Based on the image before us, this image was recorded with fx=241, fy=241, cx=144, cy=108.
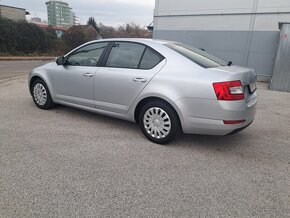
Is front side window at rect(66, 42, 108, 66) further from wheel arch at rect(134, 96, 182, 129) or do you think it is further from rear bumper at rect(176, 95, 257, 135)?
rear bumper at rect(176, 95, 257, 135)

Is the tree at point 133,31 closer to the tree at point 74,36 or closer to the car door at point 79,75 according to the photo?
the tree at point 74,36

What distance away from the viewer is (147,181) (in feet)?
8.75

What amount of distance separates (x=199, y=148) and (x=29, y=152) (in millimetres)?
2369

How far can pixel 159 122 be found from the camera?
3.56 meters

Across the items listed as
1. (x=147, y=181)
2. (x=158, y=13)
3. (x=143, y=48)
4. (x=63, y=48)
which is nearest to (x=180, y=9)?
(x=158, y=13)

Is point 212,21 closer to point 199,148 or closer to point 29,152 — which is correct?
point 199,148

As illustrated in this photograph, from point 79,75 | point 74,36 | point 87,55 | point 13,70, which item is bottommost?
point 13,70

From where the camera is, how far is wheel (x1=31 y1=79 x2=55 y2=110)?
4.98 meters

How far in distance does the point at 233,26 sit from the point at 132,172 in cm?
1124

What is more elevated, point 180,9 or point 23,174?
point 180,9

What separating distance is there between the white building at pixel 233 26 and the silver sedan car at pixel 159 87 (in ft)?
29.4

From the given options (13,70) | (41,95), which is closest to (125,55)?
(41,95)

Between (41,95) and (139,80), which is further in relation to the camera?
(41,95)

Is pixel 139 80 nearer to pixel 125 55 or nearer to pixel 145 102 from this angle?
pixel 145 102
